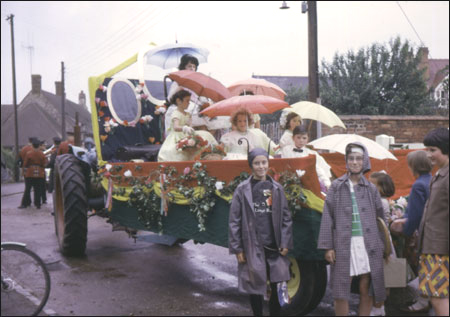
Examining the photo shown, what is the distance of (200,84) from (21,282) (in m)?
3.04

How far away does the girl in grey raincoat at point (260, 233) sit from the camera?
4.42 m

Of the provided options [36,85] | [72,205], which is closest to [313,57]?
[72,205]

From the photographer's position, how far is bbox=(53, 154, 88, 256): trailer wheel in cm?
725

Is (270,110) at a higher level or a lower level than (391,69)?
lower

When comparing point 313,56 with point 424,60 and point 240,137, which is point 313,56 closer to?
point 240,137

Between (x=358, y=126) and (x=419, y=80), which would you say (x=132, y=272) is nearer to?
(x=358, y=126)

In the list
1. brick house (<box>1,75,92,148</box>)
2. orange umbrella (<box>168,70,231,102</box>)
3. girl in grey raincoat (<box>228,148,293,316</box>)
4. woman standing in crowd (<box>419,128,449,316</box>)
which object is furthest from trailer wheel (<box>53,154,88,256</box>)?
brick house (<box>1,75,92,148</box>)

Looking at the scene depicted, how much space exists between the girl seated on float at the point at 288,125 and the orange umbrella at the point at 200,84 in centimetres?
84

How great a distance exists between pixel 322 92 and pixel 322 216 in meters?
20.6

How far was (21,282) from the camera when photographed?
16.1 feet

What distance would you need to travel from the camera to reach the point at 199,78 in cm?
657

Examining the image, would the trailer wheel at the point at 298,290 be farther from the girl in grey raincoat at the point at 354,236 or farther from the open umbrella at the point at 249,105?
the open umbrella at the point at 249,105

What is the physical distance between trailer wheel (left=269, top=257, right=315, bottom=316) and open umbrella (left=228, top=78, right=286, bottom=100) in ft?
11.2

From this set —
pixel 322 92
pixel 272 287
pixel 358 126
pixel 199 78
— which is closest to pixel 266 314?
pixel 272 287
